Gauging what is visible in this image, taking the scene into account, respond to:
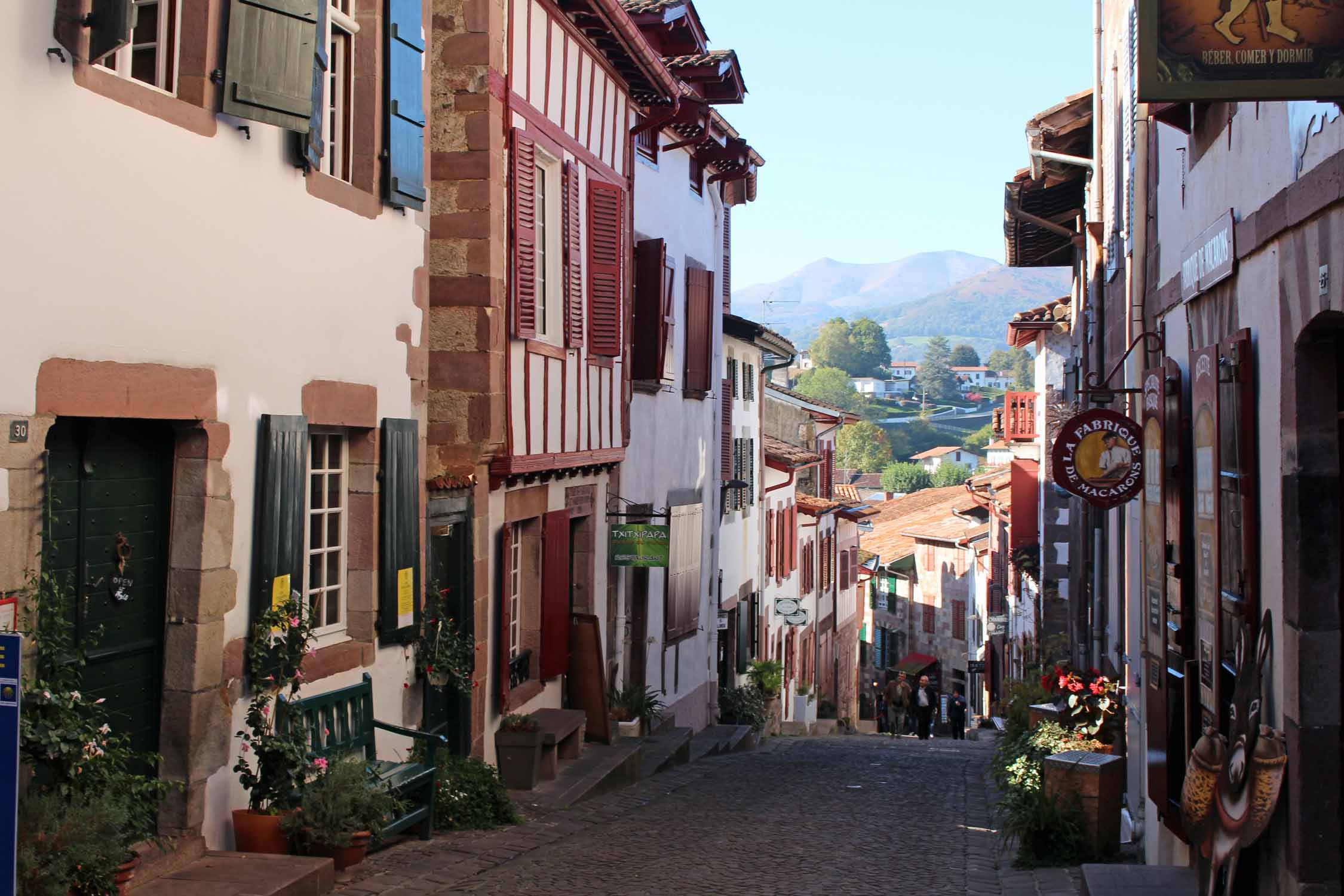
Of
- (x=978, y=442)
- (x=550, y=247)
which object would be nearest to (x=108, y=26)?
(x=550, y=247)

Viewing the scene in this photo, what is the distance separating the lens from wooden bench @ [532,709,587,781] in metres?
11.3

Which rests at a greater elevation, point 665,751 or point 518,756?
point 518,756

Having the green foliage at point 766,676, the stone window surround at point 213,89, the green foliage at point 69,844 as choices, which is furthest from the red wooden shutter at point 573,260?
the green foliage at point 766,676

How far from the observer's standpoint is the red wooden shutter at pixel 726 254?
21938 mm

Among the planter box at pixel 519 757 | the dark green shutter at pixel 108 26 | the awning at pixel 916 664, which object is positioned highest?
the dark green shutter at pixel 108 26

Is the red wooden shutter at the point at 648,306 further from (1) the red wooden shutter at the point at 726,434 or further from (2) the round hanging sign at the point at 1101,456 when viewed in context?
(2) the round hanging sign at the point at 1101,456

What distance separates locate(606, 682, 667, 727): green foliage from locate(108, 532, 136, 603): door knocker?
7.45m

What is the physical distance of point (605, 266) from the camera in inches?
515

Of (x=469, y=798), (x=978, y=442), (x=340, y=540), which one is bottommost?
(x=469, y=798)

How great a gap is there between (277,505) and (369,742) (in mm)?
1953

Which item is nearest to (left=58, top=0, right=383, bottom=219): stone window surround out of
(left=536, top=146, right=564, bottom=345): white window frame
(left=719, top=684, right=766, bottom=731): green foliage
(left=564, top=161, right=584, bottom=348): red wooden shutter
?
(left=536, top=146, right=564, bottom=345): white window frame

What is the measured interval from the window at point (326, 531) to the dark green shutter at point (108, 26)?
2919mm

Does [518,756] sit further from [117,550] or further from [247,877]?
[117,550]

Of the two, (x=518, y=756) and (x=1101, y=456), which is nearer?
(x=1101, y=456)
